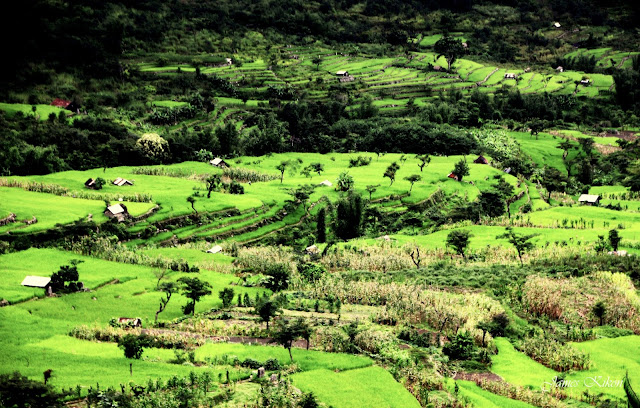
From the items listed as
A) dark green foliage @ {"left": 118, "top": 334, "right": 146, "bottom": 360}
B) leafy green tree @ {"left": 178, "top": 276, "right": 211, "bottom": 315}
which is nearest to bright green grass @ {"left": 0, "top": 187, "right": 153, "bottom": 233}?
leafy green tree @ {"left": 178, "top": 276, "right": 211, "bottom": 315}

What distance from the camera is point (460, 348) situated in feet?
137

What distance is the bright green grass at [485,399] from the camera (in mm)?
33841

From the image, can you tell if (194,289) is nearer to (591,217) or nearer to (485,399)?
(485,399)

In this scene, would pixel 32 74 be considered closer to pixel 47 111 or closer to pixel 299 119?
pixel 47 111

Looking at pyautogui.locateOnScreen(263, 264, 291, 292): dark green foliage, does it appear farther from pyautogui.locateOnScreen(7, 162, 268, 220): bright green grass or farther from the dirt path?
pyautogui.locateOnScreen(7, 162, 268, 220): bright green grass

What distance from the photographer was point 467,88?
170125 mm

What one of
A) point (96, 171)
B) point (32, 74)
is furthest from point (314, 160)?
point (32, 74)

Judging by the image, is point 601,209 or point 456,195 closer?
point 601,209

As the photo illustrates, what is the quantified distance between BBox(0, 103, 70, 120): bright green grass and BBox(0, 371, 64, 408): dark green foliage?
97699 millimetres

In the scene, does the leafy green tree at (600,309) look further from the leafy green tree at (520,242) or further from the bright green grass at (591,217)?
the bright green grass at (591,217)

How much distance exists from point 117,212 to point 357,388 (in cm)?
4812

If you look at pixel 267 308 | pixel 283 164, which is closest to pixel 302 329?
pixel 267 308

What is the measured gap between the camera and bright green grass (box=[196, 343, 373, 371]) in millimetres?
38531

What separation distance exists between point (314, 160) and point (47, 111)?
54572mm
